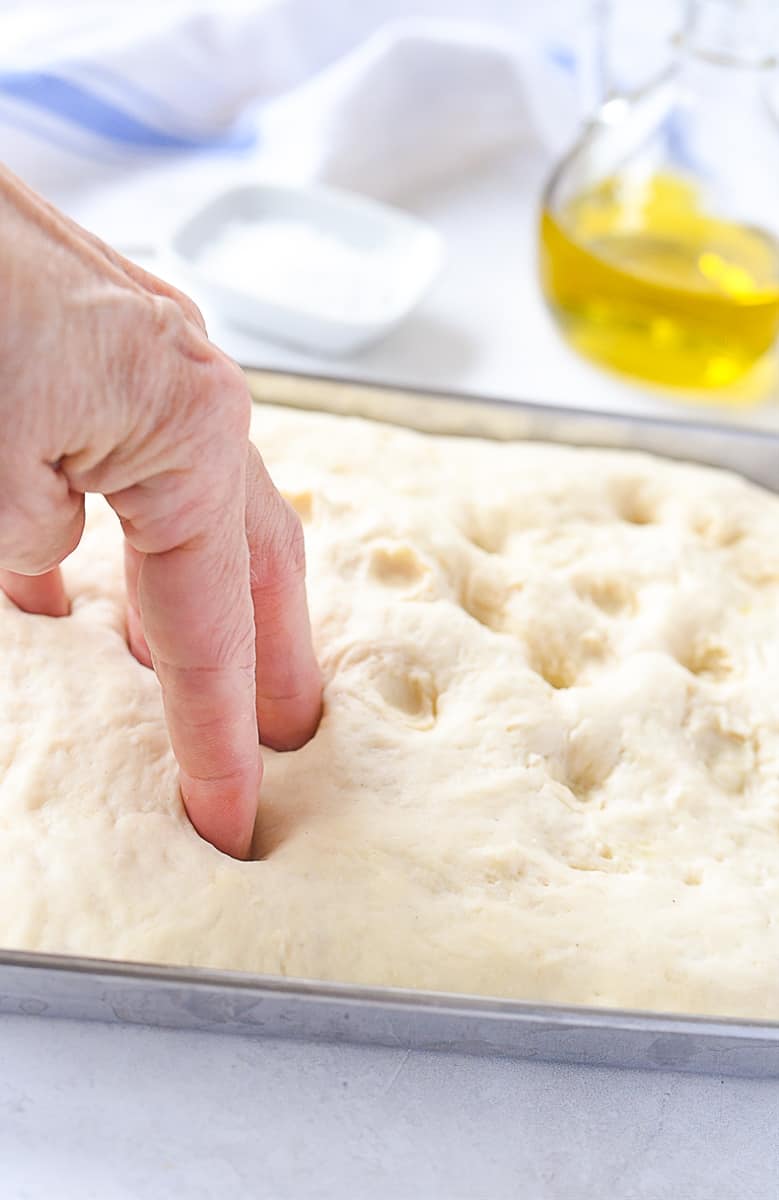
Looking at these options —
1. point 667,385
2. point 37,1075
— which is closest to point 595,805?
point 37,1075

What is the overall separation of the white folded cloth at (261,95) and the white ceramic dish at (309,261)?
0.12 meters

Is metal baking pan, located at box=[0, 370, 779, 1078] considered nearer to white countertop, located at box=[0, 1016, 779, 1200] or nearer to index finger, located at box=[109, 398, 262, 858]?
white countertop, located at box=[0, 1016, 779, 1200]

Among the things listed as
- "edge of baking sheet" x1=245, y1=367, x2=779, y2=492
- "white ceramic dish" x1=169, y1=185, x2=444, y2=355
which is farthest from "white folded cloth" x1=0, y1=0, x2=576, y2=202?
"edge of baking sheet" x1=245, y1=367, x2=779, y2=492

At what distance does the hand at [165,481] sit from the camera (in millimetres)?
613

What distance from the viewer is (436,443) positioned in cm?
124

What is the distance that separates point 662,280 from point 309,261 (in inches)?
17.9

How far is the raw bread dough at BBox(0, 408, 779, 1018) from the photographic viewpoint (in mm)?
819

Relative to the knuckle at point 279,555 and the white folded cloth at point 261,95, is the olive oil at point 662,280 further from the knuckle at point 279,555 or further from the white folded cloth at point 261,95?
the knuckle at point 279,555

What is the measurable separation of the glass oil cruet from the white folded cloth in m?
0.38

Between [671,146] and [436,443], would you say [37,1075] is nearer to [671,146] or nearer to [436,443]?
[436,443]

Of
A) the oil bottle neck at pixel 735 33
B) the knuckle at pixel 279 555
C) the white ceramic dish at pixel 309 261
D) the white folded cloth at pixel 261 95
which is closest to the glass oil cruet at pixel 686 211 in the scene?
the oil bottle neck at pixel 735 33

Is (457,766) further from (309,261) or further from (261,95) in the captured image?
(261,95)

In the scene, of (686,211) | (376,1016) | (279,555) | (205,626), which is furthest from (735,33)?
(376,1016)

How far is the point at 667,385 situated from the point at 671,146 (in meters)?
0.29
